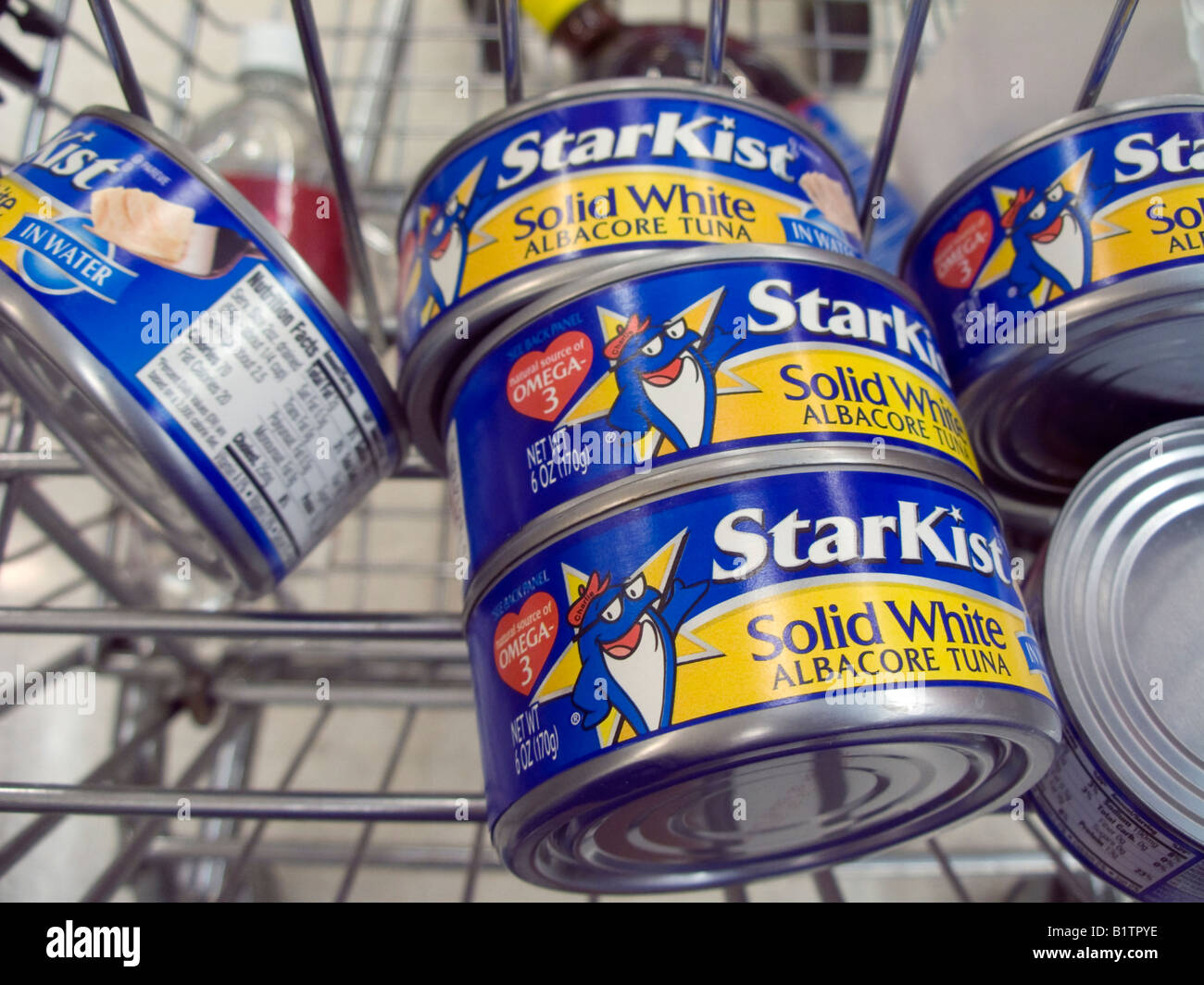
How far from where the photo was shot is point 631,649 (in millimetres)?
320

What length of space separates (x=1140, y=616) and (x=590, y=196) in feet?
1.01

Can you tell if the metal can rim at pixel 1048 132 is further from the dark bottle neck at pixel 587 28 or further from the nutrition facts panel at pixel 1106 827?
the dark bottle neck at pixel 587 28

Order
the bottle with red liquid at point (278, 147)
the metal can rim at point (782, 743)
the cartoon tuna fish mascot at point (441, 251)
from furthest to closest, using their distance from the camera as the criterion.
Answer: the bottle with red liquid at point (278, 147), the cartoon tuna fish mascot at point (441, 251), the metal can rim at point (782, 743)

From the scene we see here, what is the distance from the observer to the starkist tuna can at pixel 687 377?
0.34m

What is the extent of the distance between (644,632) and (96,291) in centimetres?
26

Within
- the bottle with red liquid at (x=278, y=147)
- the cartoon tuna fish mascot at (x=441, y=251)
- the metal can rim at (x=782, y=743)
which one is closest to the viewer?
the metal can rim at (x=782, y=743)

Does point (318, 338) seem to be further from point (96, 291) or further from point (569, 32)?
point (569, 32)

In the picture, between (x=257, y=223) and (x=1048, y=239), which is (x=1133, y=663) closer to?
(x=1048, y=239)

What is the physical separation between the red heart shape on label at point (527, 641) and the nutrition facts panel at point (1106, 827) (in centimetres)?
22

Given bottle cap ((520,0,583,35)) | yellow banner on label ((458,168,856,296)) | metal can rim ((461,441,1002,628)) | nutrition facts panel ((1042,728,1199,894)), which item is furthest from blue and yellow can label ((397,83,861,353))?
bottle cap ((520,0,583,35))

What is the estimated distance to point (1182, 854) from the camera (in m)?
0.38

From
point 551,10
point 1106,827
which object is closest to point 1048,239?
point 1106,827

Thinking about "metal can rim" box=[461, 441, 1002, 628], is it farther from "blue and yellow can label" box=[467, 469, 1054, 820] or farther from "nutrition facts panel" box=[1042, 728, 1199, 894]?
"nutrition facts panel" box=[1042, 728, 1199, 894]

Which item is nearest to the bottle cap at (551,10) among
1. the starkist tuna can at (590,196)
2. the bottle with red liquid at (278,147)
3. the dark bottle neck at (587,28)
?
the dark bottle neck at (587,28)
